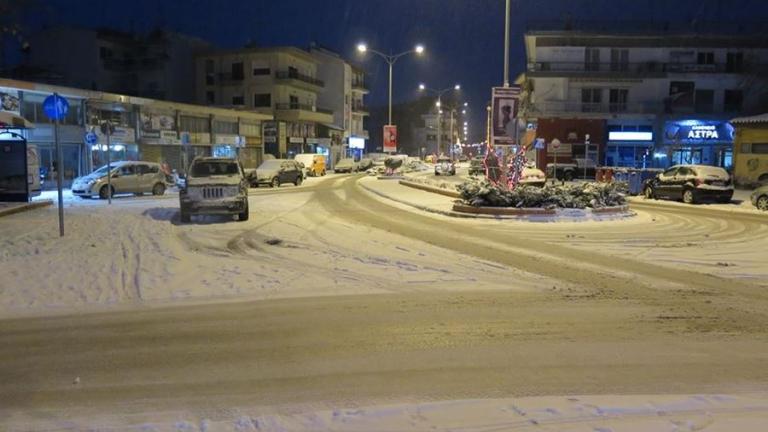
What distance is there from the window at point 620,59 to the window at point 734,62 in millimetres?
8376

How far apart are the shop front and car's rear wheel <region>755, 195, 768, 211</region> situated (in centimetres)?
3337

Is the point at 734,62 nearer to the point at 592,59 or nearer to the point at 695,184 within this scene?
the point at 592,59

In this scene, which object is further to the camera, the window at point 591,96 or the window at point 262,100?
the window at point 262,100

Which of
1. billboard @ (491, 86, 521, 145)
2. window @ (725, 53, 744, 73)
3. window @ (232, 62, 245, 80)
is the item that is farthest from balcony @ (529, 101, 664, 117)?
billboard @ (491, 86, 521, 145)

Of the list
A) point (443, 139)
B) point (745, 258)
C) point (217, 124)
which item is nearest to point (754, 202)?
point (745, 258)

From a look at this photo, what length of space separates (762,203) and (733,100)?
39041 mm

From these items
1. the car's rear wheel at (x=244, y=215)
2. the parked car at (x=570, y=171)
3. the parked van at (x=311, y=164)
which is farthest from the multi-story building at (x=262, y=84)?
the car's rear wheel at (x=244, y=215)

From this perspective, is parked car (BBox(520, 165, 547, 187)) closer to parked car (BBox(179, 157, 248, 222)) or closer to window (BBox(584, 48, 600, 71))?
parked car (BBox(179, 157, 248, 222))

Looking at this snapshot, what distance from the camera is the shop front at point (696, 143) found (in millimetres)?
54750

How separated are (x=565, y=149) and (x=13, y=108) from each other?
1633 inches

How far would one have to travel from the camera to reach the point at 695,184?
2591cm

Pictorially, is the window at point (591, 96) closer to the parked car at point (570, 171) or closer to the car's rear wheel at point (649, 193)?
the parked car at point (570, 171)

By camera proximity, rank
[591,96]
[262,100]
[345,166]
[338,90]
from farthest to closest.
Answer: [338,90] < [262,100] < [345,166] < [591,96]

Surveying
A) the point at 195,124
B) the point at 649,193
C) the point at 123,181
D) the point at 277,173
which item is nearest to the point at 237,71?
the point at 195,124
